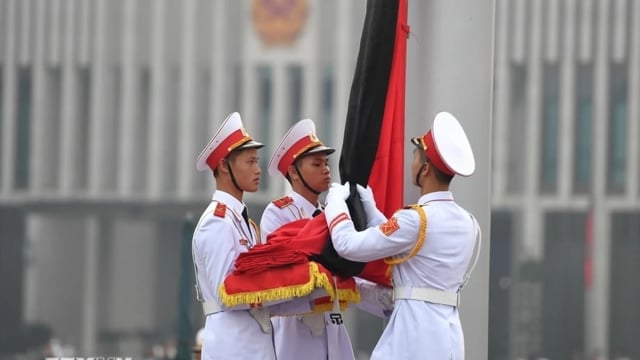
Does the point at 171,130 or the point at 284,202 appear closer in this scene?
the point at 284,202

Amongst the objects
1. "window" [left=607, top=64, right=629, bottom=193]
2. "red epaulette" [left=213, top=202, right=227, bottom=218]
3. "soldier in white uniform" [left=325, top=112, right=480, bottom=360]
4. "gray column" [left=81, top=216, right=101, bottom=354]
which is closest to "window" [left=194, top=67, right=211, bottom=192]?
"gray column" [left=81, top=216, right=101, bottom=354]

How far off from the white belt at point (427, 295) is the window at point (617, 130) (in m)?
31.9

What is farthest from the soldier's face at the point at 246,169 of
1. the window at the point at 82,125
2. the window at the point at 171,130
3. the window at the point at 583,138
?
the window at the point at 82,125

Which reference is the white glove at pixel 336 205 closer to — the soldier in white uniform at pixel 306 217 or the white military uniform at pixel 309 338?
the soldier in white uniform at pixel 306 217

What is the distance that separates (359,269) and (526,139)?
31.6 m

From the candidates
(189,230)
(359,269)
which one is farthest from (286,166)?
(189,230)

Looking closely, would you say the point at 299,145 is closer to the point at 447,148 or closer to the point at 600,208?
the point at 447,148

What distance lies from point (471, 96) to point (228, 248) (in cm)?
146

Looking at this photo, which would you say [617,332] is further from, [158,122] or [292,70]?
[158,122]

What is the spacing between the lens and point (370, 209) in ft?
19.0

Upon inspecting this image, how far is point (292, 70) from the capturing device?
37406 millimetres

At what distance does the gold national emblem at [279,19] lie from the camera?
36.2 metres

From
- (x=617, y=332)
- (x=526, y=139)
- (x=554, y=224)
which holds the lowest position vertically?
(x=617, y=332)

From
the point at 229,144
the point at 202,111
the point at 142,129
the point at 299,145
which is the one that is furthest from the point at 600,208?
the point at 229,144
